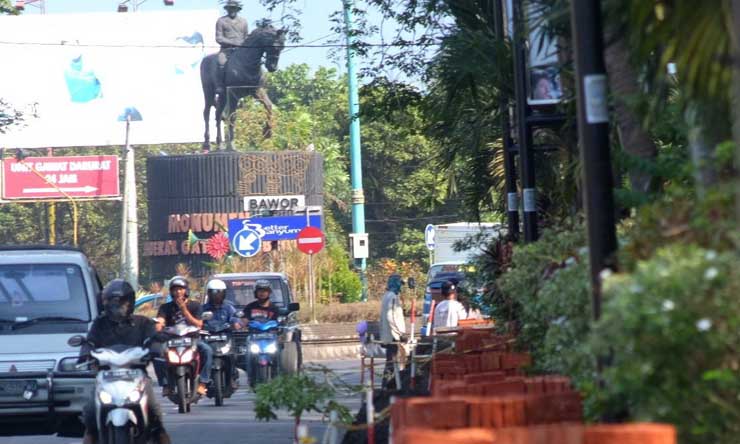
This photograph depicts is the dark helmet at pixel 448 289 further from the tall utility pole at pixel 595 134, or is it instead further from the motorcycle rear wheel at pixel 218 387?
the tall utility pole at pixel 595 134

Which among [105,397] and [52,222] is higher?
[52,222]

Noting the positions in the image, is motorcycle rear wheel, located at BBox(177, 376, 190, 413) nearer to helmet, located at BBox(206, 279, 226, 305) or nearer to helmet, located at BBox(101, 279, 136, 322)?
helmet, located at BBox(206, 279, 226, 305)

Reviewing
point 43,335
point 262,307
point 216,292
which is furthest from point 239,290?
point 43,335

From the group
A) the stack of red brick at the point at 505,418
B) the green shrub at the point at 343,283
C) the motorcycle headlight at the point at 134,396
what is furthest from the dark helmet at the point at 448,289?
the green shrub at the point at 343,283

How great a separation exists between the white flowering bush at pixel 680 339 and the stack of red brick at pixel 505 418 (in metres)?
0.29

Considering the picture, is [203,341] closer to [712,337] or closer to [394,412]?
[394,412]

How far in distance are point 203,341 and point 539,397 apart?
43.5ft

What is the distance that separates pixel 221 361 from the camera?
62.5 ft

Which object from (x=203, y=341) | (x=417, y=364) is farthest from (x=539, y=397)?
(x=203, y=341)

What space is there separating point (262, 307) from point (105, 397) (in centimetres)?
973

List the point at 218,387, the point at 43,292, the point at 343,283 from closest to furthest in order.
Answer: the point at 43,292
the point at 218,387
the point at 343,283

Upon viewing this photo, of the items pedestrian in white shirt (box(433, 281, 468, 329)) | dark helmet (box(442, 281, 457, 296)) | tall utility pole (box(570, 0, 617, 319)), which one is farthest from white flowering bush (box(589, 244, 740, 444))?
dark helmet (box(442, 281, 457, 296))

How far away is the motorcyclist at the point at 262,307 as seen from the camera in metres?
20.3

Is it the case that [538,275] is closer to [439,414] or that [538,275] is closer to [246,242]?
[439,414]
